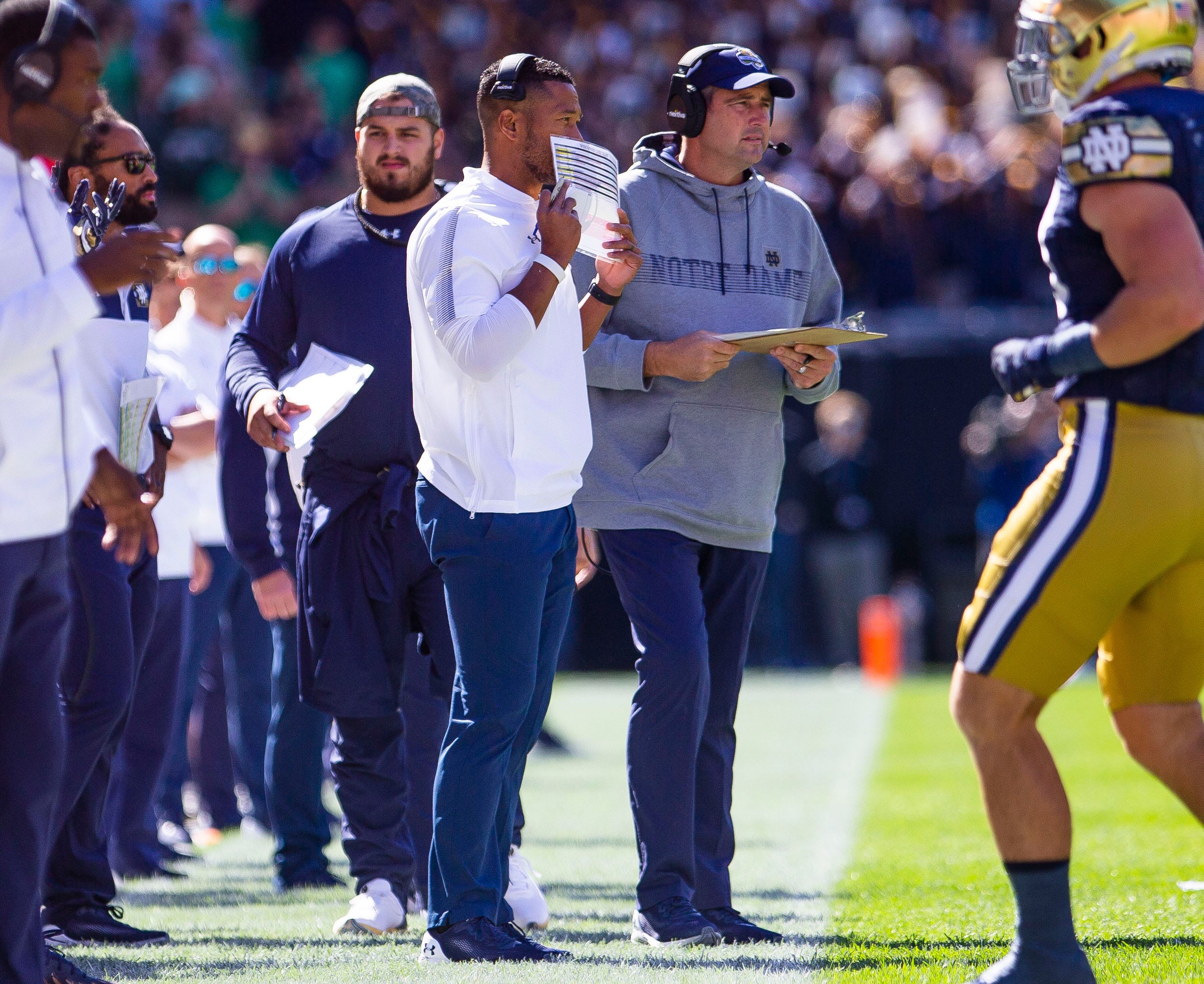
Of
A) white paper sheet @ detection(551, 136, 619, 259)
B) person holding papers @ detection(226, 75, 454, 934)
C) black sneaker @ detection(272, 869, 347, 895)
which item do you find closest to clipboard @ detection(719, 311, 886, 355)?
white paper sheet @ detection(551, 136, 619, 259)

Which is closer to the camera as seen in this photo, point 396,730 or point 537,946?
point 537,946

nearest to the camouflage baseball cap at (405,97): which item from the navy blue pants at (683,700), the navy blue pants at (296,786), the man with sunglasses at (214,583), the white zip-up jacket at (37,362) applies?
the navy blue pants at (683,700)

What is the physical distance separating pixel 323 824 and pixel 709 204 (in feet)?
7.78

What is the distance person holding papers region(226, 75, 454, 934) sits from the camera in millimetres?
4578

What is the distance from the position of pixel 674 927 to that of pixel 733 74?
7.39ft

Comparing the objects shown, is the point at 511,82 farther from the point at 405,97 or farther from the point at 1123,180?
the point at 1123,180

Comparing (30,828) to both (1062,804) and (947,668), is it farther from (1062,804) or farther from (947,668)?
(947,668)

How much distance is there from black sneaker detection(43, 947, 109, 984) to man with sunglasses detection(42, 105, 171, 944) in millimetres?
644

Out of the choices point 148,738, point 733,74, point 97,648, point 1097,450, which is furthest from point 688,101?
point 148,738

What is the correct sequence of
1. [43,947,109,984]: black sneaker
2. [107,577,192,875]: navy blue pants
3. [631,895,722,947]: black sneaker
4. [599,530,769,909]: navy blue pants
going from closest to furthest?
1. [43,947,109,984]: black sneaker
2. [631,895,722,947]: black sneaker
3. [599,530,769,909]: navy blue pants
4. [107,577,192,875]: navy blue pants

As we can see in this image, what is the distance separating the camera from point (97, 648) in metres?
4.40

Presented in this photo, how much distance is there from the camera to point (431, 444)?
13.0ft

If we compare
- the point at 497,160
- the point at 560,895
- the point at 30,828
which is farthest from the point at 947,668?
the point at 30,828

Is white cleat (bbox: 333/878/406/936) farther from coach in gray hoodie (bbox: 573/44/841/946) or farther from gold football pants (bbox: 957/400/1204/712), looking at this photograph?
gold football pants (bbox: 957/400/1204/712)
